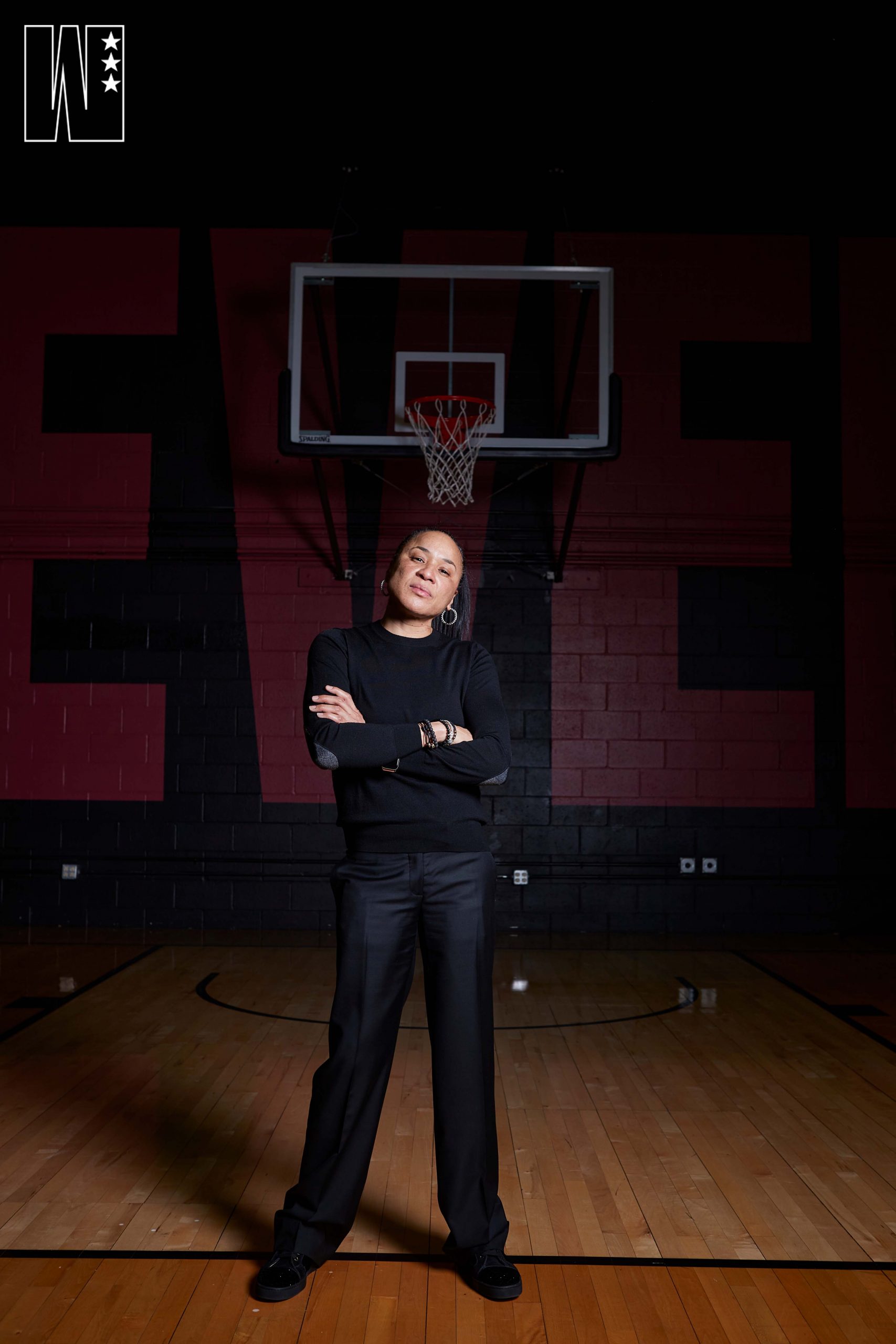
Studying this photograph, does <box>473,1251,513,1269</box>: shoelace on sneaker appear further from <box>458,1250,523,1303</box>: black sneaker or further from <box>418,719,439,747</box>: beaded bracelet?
<box>418,719,439,747</box>: beaded bracelet

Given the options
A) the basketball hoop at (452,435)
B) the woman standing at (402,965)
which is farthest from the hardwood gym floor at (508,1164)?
the basketball hoop at (452,435)

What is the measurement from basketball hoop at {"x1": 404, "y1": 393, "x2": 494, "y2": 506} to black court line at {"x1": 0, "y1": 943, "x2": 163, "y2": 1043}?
10.0 feet

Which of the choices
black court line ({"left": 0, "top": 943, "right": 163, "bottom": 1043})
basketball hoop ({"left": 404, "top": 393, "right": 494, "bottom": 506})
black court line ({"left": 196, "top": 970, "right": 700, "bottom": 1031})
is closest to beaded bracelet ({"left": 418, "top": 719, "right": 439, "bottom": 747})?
black court line ({"left": 196, "top": 970, "right": 700, "bottom": 1031})

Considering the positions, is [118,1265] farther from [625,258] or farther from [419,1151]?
[625,258]

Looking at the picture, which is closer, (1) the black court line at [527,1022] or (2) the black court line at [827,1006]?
(2) the black court line at [827,1006]

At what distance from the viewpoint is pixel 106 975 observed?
5195 millimetres

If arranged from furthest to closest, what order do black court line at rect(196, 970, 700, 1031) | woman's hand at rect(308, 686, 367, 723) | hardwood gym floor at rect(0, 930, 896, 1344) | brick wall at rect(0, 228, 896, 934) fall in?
brick wall at rect(0, 228, 896, 934) < black court line at rect(196, 970, 700, 1031) < woman's hand at rect(308, 686, 367, 723) < hardwood gym floor at rect(0, 930, 896, 1344)

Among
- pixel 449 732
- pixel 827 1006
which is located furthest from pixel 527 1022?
pixel 449 732

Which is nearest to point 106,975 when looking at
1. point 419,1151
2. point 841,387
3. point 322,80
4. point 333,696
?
point 419,1151

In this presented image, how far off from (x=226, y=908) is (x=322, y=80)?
197 inches

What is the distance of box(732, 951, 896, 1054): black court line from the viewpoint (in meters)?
4.18

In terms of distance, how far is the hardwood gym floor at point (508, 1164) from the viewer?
2076 millimetres

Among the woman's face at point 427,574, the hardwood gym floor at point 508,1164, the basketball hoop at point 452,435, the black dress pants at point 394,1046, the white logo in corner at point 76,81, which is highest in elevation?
the white logo in corner at point 76,81

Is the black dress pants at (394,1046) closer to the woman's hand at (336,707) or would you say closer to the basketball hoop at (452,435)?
the woman's hand at (336,707)
